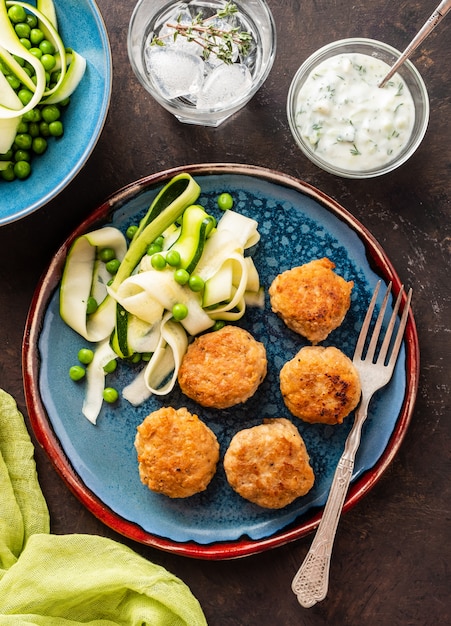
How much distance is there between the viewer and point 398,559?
15.1ft

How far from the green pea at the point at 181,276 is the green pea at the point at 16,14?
201cm

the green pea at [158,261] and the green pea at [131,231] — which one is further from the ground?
the green pea at [158,261]

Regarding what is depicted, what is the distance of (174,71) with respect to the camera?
13.7 ft

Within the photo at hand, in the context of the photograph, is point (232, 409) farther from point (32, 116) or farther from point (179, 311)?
point (32, 116)

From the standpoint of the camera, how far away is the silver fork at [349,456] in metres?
4.18

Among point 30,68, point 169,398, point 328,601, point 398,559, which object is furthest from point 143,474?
point 30,68

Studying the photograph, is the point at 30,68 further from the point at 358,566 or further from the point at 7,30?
the point at 358,566

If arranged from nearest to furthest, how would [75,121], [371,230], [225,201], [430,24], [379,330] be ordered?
[430,24] < [75,121] < [379,330] < [225,201] < [371,230]

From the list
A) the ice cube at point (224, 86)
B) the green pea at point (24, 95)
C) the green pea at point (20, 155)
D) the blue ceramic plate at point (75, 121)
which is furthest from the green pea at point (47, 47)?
the ice cube at point (224, 86)

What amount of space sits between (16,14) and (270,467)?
11.5 ft

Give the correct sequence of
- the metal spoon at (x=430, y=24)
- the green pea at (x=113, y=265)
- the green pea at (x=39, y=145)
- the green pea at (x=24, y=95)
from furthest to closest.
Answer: the green pea at (x=113, y=265) → the green pea at (x=39, y=145) → the green pea at (x=24, y=95) → the metal spoon at (x=430, y=24)

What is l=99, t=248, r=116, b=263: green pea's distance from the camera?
14.6 feet

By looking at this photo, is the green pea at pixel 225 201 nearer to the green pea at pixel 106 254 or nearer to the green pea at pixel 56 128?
the green pea at pixel 106 254

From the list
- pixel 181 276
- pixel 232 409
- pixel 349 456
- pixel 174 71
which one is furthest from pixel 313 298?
pixel 174 71
